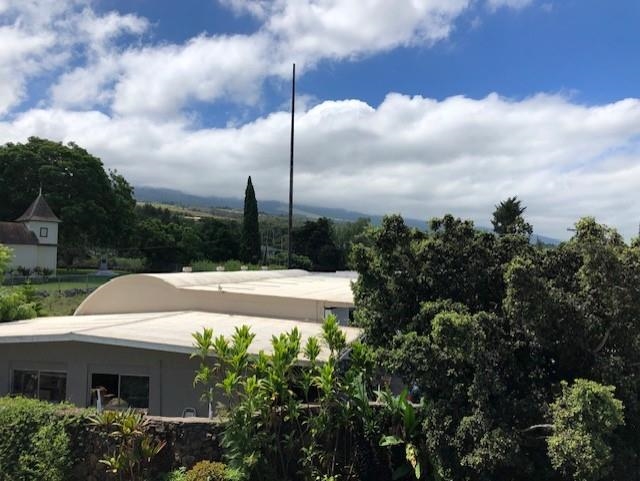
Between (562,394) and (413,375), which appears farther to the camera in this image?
(413,375)

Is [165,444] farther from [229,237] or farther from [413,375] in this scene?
[229,237]

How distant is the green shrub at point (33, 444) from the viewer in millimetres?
9680

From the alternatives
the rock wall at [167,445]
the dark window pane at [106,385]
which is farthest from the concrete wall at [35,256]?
the rock wall at [167,445]

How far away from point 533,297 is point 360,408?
11.7ft

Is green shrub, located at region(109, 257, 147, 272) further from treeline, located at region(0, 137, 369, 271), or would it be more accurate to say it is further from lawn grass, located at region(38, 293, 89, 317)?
lawn grass, located at region(38, 293, 89, 317)

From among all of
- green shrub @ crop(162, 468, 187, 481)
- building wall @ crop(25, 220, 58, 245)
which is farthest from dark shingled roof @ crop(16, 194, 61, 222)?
green shrub @ crop(162, 468, 187, 481)

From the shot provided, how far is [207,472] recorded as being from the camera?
934 centimetres

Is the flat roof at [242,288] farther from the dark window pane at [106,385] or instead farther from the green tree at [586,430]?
the green tree at [586,430]

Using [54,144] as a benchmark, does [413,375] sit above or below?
below

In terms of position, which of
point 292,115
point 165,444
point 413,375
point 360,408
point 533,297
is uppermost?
point 292,115

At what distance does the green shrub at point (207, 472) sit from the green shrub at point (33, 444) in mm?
2268

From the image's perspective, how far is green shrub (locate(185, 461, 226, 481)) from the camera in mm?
9289

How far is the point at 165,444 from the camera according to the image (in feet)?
32.5

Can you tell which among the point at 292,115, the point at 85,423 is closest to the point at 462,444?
the point at 85,423
